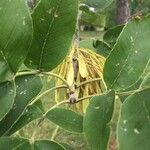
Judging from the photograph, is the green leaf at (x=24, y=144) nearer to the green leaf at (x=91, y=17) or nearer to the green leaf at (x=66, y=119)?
the green leaf at (x=66, y=119)

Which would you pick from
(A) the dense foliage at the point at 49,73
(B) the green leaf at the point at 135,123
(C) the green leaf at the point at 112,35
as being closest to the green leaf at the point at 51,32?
(A) the dense foliage at the point at 49,73

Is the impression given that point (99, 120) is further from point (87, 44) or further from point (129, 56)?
point (87, 44)

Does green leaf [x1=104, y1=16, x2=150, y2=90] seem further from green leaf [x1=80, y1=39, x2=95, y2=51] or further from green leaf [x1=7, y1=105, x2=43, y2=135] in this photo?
green leaf [x1=80, y1=39, x2=95, y2=51]

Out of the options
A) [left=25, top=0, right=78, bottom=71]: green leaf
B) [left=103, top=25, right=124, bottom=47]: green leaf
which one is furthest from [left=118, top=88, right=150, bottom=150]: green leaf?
[left=103, top=25, right=124, bottom=47]: green leaf

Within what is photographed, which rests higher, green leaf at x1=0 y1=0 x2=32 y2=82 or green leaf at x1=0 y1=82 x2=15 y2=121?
green leaf at x1=0 y1=0 x2=32 y2=82

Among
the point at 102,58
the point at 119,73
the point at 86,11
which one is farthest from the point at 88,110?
the point at 86,11

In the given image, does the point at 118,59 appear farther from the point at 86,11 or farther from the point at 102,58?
the point at 86,11

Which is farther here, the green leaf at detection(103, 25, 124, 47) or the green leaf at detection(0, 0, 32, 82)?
the green leaf at detection(103, 25, 124, 47)
